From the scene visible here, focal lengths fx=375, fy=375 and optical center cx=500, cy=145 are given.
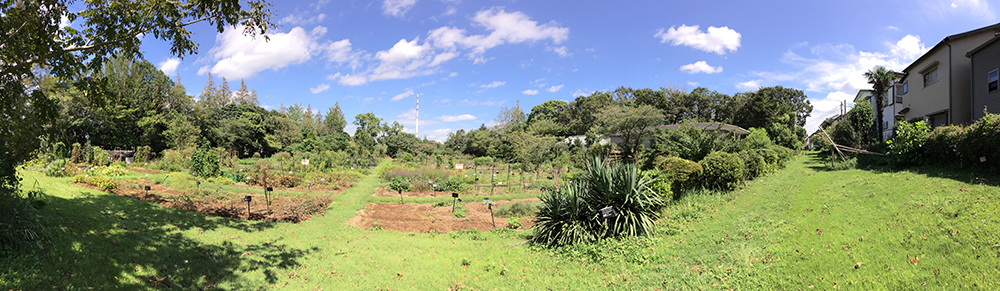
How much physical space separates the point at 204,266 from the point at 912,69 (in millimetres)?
29539

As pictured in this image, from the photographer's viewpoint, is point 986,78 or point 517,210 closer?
point 986,78

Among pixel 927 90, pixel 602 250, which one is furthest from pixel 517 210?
pixel 927 90

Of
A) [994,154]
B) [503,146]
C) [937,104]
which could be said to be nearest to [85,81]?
[994,154]

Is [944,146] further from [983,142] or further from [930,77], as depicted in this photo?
[930,77]

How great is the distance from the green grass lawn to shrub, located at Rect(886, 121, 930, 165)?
4.57ft

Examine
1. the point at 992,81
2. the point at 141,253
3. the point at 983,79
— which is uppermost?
the point at 983,79

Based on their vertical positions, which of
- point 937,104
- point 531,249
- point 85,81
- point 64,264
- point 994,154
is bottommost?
point 531,249


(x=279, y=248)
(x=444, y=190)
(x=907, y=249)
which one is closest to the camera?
(x=907, y=249)

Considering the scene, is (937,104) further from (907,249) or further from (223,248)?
(223,248)

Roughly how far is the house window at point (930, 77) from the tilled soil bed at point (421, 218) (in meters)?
19.8

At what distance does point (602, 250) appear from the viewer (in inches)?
287

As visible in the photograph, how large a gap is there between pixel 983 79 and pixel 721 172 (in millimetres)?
10647

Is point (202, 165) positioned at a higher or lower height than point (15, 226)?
higher

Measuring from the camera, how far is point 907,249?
511 centimetres
